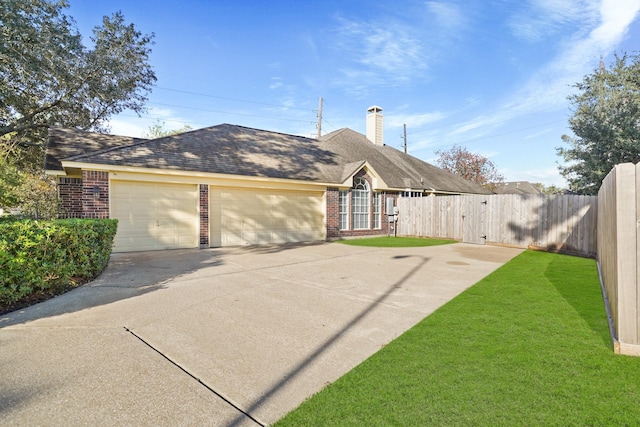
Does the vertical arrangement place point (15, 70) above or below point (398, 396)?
above

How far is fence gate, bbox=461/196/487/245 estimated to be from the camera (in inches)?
520

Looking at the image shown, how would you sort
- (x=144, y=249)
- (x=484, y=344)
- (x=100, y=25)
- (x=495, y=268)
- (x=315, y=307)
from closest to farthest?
(x=484, y=344) → (x=315, y=307) → (x=495, y=268) → (x=144, y=249) → (x=100, y=25)

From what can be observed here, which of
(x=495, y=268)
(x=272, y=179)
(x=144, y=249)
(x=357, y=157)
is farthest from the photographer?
(x=357, y=157)

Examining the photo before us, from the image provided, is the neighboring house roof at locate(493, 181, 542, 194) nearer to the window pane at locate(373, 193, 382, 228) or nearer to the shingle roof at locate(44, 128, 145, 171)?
the window pane at locate(373, 193, 382, 228)

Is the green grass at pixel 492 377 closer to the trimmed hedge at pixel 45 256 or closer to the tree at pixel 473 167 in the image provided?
the trimmed hedge at pixel 45 256

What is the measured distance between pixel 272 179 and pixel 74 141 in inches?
321

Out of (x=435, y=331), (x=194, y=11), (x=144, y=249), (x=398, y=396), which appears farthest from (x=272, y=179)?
(x=398, y=396)

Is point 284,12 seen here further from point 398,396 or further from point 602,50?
point 602,50

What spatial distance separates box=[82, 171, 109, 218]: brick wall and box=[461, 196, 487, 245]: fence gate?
1363 centimetres

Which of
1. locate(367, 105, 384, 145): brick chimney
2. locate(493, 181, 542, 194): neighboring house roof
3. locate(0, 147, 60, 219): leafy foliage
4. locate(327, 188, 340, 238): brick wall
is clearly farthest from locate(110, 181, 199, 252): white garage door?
locate(493, 181, 542, 194): neighboring house roof

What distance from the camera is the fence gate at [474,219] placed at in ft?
43.3

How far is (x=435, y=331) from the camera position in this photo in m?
3.99

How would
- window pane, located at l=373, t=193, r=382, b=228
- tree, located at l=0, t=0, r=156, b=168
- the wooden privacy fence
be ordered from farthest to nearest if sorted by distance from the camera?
window pane, located at l=373, t=193, r=382, b=228 < tree, located at l=0, t=0, r=156, b=168 < the wooden privacy fence

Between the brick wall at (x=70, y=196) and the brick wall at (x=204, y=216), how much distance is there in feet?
14.6
